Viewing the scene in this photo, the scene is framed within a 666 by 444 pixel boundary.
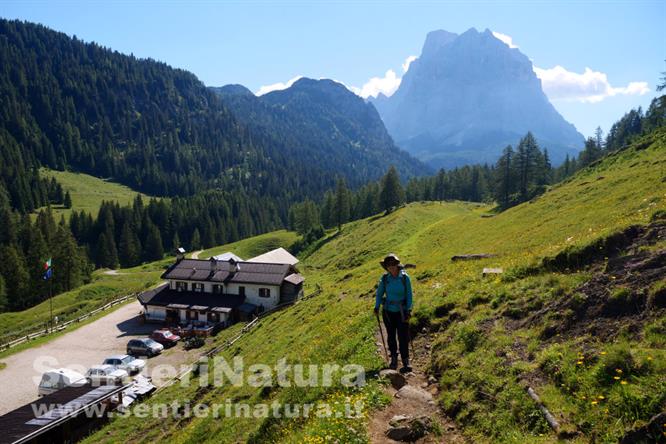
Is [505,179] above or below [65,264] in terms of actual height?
above

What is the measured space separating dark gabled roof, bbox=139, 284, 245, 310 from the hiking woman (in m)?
45.9

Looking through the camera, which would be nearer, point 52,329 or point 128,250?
point 52,329

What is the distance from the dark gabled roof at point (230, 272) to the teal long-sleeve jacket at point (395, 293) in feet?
148

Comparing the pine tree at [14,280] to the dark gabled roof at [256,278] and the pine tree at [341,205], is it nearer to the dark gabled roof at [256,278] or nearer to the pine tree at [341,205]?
the dark gabled roof at [256,278]

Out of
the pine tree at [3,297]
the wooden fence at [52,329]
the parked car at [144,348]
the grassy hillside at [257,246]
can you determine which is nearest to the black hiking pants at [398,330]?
the parked car at [144,348]

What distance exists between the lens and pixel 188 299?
5831cm

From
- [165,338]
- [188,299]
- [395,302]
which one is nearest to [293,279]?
[188,299]

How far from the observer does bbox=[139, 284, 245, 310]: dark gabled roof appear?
56.2 m

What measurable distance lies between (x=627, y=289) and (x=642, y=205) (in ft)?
64.3

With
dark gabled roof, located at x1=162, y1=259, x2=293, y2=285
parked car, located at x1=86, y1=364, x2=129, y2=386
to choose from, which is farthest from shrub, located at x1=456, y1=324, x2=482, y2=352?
dark gabled roof, located at x1=162, y1=259, x2=293, y2=285

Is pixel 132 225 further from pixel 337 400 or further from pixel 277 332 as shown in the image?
pixel 337 400

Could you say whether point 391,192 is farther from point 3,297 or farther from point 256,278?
point 3,297

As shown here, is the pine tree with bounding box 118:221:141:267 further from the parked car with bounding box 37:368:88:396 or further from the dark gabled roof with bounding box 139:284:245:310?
the parked car with bounding box 37:368:88:396

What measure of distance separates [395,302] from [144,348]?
39739 millimetres
